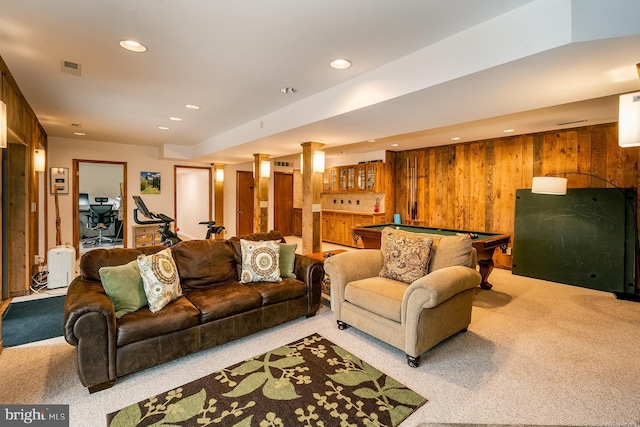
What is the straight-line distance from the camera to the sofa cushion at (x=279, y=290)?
116 inches

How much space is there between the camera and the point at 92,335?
6.61ft

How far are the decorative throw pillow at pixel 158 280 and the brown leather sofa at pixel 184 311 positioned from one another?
2.8 inches

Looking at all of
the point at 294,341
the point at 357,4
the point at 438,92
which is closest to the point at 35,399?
the point at 294,341

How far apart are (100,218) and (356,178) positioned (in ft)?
22.9

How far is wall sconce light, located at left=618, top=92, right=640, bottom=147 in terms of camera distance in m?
2.14

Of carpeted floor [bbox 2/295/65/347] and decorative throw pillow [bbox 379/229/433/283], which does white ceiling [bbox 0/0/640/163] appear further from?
carpeted floor [bbox 2/295/65/347]

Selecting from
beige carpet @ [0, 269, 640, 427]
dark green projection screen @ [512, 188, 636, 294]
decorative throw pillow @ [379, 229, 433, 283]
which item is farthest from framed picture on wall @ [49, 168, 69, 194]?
dark green projection screen @ [512, 188, 636, 294]

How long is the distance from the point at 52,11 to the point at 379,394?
3456 mm

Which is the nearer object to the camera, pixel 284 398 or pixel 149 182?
pixel 284 398

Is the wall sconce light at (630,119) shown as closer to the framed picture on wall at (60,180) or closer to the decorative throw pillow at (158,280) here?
the decorative throw pillow at (158,280)

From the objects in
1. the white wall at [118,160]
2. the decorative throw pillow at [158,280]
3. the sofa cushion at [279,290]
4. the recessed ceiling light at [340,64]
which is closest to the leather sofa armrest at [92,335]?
the decorative throw pillow at [158,280]

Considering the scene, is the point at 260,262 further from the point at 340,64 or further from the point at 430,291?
the point at 340,64

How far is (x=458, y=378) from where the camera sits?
2.27 metres

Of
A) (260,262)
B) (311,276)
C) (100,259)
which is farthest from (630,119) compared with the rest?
(100,259)
